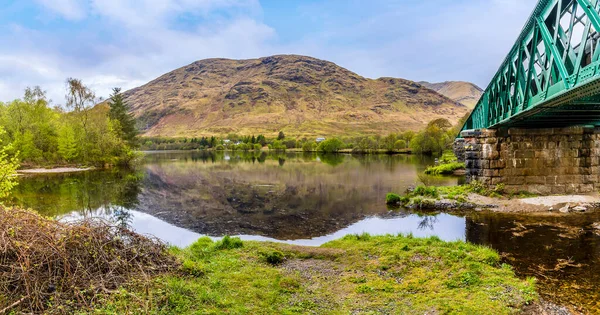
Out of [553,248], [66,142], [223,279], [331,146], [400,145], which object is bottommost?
[553,248]

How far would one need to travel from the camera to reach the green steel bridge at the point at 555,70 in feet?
38.6

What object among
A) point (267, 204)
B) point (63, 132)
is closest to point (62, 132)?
point (63, 132)

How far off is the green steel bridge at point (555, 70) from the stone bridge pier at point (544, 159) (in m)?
0.96

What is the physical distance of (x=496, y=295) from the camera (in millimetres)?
9430

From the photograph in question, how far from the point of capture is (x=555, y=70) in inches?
650

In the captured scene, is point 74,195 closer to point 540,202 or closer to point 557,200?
point 540,202

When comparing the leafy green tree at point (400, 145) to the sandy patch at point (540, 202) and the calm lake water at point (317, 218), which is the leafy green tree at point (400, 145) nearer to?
the calm lake water at point (317, 218)

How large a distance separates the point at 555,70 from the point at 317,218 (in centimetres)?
1730

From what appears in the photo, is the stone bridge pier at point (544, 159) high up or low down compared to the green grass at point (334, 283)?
up

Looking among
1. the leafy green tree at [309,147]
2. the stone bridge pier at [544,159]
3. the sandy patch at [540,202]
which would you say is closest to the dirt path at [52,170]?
the sandy patch at [540,202]

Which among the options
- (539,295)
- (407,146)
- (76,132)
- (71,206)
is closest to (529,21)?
(539,295)

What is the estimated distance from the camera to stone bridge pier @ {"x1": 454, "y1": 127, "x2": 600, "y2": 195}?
26.2 metres

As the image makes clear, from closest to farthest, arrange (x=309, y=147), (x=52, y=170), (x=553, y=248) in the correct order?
1. (x=553, y=248)
2. (x=52, y=170)
3. (x=309, y=147)

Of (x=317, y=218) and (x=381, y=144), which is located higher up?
(x=381, y=144)
